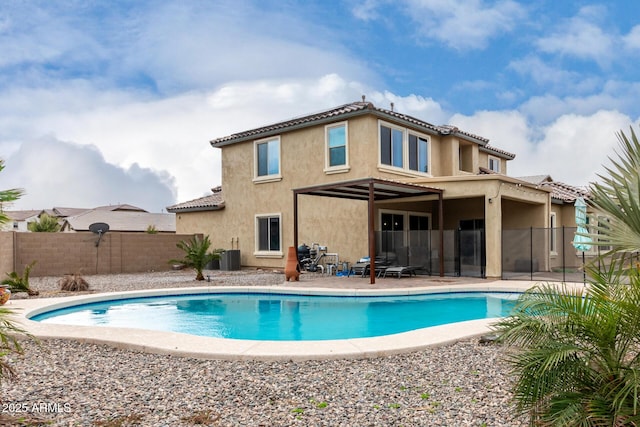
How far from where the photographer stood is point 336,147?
1922 centimetres

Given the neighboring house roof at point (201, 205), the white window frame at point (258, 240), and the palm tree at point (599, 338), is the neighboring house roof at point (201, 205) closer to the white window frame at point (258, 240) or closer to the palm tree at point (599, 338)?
the white window frame at point (258, 240)

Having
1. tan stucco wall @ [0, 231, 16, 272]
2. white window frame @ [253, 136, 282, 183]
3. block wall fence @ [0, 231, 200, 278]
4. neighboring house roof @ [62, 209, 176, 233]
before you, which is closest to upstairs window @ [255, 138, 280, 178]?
white window frame @ [253, 136, 282, 183]

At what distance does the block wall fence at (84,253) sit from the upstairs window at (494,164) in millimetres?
17191

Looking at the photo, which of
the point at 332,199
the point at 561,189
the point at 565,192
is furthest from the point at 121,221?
the point at 565,192

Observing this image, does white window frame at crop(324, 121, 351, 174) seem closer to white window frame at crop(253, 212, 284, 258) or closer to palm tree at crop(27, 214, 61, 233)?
white window frame at crop(253, 212, 284, 258)

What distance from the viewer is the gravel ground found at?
4.24 meters

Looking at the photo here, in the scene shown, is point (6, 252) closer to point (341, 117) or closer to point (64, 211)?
point (341, 117)

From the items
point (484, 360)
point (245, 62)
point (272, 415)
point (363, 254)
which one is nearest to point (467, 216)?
point (363, 254)

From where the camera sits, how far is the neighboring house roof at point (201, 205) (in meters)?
24.3

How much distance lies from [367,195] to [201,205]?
10358 mm

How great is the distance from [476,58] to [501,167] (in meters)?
12.2

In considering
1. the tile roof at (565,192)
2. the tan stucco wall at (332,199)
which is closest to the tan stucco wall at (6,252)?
the tan stucco wall at (332,199)

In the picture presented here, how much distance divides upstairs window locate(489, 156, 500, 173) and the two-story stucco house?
247 cm

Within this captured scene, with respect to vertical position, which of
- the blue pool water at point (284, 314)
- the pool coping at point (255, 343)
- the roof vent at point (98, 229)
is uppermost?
the roof vent at point (98, 229)
